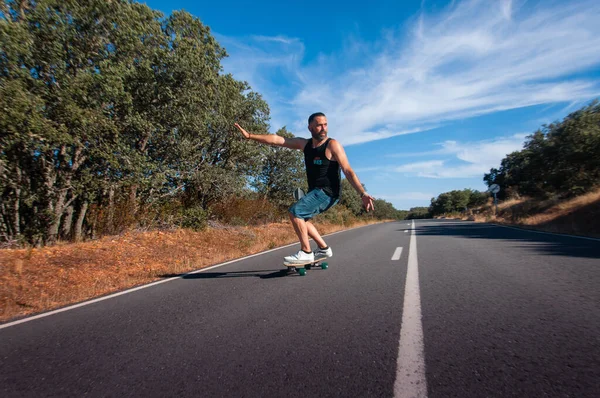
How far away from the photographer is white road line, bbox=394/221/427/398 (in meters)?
1.57

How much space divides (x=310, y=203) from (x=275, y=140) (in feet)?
3.47

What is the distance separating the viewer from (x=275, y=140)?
4430mm

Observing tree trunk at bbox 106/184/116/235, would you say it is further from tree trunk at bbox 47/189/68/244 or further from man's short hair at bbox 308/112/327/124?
man's short hair at bbox 308/112/327/124

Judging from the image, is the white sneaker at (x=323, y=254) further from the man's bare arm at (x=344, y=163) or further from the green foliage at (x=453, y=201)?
the green foliage at (x=453, y=201)

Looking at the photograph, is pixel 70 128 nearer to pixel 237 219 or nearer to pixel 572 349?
pixel 237 219

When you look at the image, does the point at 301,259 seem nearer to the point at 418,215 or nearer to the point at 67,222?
the point at 67,222

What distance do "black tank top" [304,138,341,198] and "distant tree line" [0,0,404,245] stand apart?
5.75 meters

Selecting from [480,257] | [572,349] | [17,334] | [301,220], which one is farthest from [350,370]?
[480,257]

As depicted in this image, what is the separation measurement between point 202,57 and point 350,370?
10.5 meters

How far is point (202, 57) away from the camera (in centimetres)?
989

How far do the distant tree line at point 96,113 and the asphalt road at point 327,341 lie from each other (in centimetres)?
536

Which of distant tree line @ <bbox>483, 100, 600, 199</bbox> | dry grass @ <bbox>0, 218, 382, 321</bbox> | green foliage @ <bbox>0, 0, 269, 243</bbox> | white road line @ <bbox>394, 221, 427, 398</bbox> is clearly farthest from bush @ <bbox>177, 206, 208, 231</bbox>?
distant tree line @ <bbox>483, 100, 600, 199</bbox>

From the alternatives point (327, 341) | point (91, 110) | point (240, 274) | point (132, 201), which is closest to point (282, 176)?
point (132, 201)

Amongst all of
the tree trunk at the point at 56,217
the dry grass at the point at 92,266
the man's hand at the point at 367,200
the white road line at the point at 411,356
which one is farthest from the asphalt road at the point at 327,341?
the tree trunk at the point at 56,217
